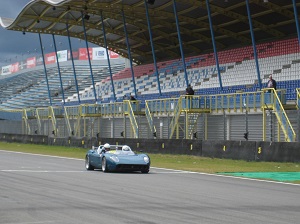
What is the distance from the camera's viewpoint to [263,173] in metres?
22.0

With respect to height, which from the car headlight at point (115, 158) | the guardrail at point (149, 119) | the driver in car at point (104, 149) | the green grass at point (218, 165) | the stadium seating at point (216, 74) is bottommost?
the green grass at point (218, 165)

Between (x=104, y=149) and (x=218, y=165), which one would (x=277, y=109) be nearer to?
(x=218, y=165)

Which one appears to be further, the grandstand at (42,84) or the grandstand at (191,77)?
the grandstand at (42,84)

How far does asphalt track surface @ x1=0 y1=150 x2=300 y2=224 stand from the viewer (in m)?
9.95

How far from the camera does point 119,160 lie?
2088 cm

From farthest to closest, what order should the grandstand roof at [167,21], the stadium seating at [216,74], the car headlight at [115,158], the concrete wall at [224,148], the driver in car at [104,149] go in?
the grandstand roof at [167,21] < the stadium seating at [216,74] < the concrete wall at [224,148] < the driver in car at [104,149] < the car headlight at [115,158]

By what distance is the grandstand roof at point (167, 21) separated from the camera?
45.9m

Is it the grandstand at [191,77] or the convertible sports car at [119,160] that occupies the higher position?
the grandstand at [191,77]

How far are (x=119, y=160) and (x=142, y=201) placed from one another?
28.2ft

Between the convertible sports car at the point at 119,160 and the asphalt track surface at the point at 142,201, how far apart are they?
2.51 meters

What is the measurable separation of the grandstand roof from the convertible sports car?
76.5 feet

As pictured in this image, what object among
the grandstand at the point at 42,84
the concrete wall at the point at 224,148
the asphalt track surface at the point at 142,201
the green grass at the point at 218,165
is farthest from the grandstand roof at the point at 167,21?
the asphalt track surface at the point at 142,201

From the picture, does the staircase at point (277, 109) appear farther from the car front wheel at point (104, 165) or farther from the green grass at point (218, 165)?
the car front wheel at point (104, 165)

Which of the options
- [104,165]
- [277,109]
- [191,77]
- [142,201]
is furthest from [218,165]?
[191,77]
